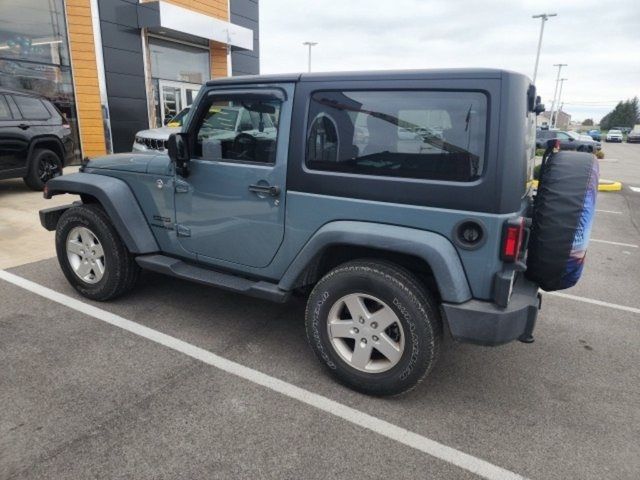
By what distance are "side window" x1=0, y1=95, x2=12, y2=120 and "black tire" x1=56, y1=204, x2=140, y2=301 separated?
506cm

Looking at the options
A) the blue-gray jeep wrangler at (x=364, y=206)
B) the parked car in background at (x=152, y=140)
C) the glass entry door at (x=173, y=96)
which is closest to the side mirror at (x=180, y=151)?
the blue-gray jeep wrangler at (x=364, y=206)

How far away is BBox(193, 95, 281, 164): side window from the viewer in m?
3.04

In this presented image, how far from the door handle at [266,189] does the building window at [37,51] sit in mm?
10351

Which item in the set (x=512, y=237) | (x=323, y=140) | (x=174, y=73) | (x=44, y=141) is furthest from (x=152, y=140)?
(x=512, y=237)

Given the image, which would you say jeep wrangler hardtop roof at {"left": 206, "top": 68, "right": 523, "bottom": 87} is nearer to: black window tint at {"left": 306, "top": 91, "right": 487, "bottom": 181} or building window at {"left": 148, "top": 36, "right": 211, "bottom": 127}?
black window tint at {"left": 306, "top": 91, "right": 487, "bottom": 181}

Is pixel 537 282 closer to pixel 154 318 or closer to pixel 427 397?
pixel 427 397

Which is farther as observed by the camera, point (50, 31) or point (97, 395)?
point (50, 31)

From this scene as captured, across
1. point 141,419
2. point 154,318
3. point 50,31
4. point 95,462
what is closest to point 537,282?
point 141,419

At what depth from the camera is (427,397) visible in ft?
9.12

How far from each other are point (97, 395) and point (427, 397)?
1.95m

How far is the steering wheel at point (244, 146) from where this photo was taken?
312cm

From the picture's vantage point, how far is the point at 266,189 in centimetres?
300

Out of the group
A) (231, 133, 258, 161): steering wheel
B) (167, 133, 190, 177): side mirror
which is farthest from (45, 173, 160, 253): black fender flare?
(231, 133, 258, 161): steering wheel

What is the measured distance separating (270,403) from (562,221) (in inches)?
75.2
